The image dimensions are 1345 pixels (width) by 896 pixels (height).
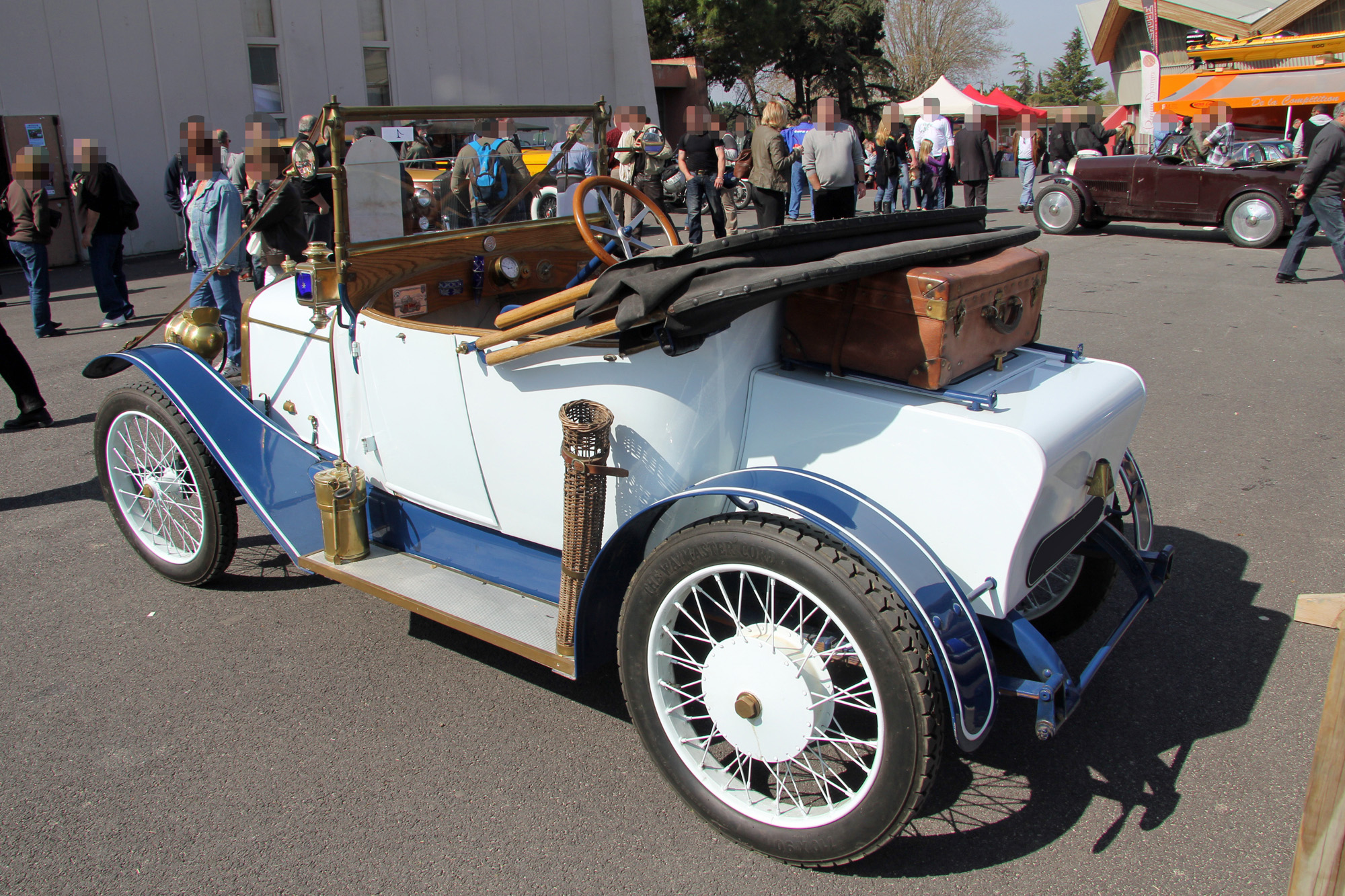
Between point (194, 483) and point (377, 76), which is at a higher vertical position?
point (377, 76)

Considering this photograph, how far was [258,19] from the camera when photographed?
1534cm

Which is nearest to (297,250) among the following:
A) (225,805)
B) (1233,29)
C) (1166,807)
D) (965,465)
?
(225,805)

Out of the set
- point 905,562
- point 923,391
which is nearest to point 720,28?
point 923,391

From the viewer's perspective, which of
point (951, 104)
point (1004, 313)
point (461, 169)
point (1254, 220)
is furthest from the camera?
point (951, 104)

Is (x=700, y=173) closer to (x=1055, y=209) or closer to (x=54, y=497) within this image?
(x=1055, y=209)

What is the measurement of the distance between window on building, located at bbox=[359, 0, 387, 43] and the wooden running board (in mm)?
16583

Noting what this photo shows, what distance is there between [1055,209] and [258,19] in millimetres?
13481

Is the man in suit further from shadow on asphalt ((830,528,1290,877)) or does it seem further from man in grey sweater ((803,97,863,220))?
shadow on asphalt ((830,528,1290,877))

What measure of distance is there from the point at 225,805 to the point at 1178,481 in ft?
14.0

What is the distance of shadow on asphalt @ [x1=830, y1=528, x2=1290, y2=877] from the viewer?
88.8 inches

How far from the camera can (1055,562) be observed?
2295mm

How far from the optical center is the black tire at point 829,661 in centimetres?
188

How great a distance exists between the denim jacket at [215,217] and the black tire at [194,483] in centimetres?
304

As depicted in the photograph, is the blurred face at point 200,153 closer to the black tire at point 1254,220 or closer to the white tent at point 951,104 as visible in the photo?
the black tire at point 1254,220
